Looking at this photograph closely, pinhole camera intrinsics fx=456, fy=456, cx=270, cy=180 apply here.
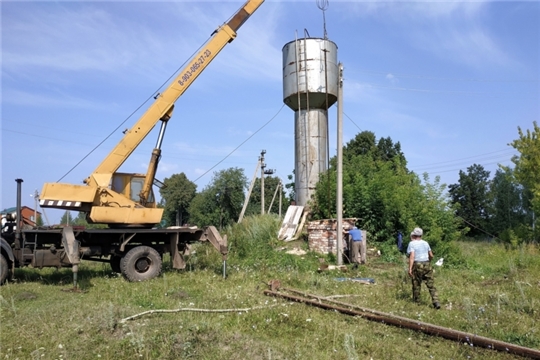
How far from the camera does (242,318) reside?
22.7 ft

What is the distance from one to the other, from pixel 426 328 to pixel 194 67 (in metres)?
10.2

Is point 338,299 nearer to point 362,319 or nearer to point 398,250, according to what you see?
point 362,319

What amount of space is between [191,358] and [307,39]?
1652 centimetres

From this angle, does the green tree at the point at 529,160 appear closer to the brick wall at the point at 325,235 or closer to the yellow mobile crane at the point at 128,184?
the brick wall at the point at 325,235

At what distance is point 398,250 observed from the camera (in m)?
15.8

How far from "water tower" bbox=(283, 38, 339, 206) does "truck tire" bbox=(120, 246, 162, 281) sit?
8872mm

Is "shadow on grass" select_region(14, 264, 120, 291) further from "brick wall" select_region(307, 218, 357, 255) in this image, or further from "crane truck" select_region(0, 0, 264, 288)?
"brick wall" select_region(307, 218, 357, 255)

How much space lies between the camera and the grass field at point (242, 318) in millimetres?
5406

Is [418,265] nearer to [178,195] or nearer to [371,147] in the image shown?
[371,147]

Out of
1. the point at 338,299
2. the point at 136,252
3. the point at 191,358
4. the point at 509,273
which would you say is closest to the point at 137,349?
the point at 191,358

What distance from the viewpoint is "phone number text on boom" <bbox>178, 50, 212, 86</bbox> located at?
1345cm

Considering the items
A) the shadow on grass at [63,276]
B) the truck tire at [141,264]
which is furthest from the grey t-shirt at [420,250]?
the shadow on grass at [63,276]

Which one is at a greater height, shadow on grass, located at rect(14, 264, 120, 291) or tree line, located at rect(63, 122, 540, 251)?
tree line, located at rect(63, 122, 540, 251)

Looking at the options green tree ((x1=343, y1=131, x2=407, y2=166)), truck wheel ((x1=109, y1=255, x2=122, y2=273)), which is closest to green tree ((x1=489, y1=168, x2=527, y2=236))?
green tree ((x1=343, y1=131, x2=407, y2=166))
